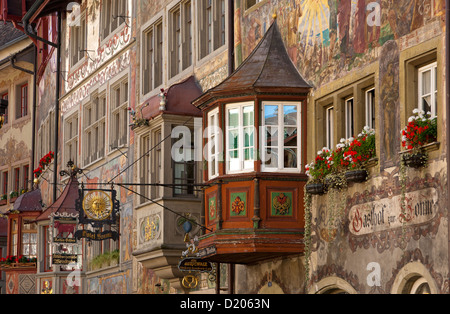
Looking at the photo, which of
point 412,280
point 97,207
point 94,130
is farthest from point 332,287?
point 94,130

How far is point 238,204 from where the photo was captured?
17.5 metres

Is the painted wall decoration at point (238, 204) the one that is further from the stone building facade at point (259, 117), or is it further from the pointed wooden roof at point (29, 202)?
the pointed wooden roof at point (29, 202)

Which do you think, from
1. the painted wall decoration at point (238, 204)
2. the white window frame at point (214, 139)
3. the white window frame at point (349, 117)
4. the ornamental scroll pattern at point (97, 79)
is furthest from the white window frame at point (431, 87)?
the ornamental scroll pattern at point (97, 79)

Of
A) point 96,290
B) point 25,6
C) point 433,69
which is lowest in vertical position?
point 96,290

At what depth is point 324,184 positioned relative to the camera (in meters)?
16.4

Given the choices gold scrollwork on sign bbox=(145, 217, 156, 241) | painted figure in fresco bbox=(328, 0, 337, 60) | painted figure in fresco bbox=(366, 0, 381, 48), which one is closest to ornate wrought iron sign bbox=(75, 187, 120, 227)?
gold scrollwork on sign bbox=(145, 217, 156, 241)

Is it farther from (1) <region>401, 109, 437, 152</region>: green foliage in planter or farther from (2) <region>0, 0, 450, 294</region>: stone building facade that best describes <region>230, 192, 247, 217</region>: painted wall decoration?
(1) <region>401, 109, 437, 152</region>: green foliage in planter

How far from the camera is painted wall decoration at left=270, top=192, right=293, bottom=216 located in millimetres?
17203

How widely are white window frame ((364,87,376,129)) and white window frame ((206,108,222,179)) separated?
306 centimetres

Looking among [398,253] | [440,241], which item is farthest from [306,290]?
[440,241]

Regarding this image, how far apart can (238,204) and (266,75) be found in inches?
83.4

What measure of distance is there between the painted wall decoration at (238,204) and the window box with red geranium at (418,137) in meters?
3.98

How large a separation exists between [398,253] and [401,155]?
127 cm
